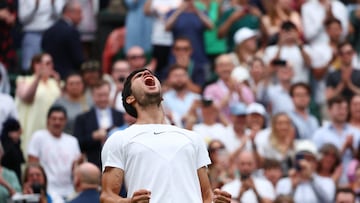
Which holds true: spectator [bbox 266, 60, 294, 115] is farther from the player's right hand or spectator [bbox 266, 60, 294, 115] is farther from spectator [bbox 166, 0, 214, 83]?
the player's right hand

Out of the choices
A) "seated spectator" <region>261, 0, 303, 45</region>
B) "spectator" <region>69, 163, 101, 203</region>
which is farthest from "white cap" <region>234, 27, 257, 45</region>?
"spectator" <region>69, 163, 101, 203</region>

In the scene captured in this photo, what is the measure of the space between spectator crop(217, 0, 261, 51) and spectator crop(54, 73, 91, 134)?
3067 millimetres

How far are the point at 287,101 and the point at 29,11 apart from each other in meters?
3.81

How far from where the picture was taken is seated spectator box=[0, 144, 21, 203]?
14.7m

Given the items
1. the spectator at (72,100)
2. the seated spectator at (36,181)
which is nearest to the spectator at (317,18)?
the spectator at (72,100)

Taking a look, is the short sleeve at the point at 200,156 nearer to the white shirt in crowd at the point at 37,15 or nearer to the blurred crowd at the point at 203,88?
the blurred crowd at the point at 203,88

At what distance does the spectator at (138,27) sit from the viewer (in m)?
20.6

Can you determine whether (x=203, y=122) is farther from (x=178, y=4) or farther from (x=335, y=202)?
(x=178, y=4)

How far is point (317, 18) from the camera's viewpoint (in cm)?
2055

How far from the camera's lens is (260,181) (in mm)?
16328

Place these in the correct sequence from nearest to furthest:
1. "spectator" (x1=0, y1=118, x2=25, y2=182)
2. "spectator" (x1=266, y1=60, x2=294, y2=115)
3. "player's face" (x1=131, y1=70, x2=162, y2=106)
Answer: "player's face" (x1=131, y1=70, x2=162, y2=106) < "spectator" (x1=0, y1=118, x2=25, y2=182) < "spectator" (x1=266, y1=60, x2=294, y2=115)

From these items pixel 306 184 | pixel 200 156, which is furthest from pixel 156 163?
pixel 306 184

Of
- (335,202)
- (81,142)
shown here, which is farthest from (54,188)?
(335,202)

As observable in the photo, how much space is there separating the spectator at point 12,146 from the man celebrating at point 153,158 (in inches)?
260
